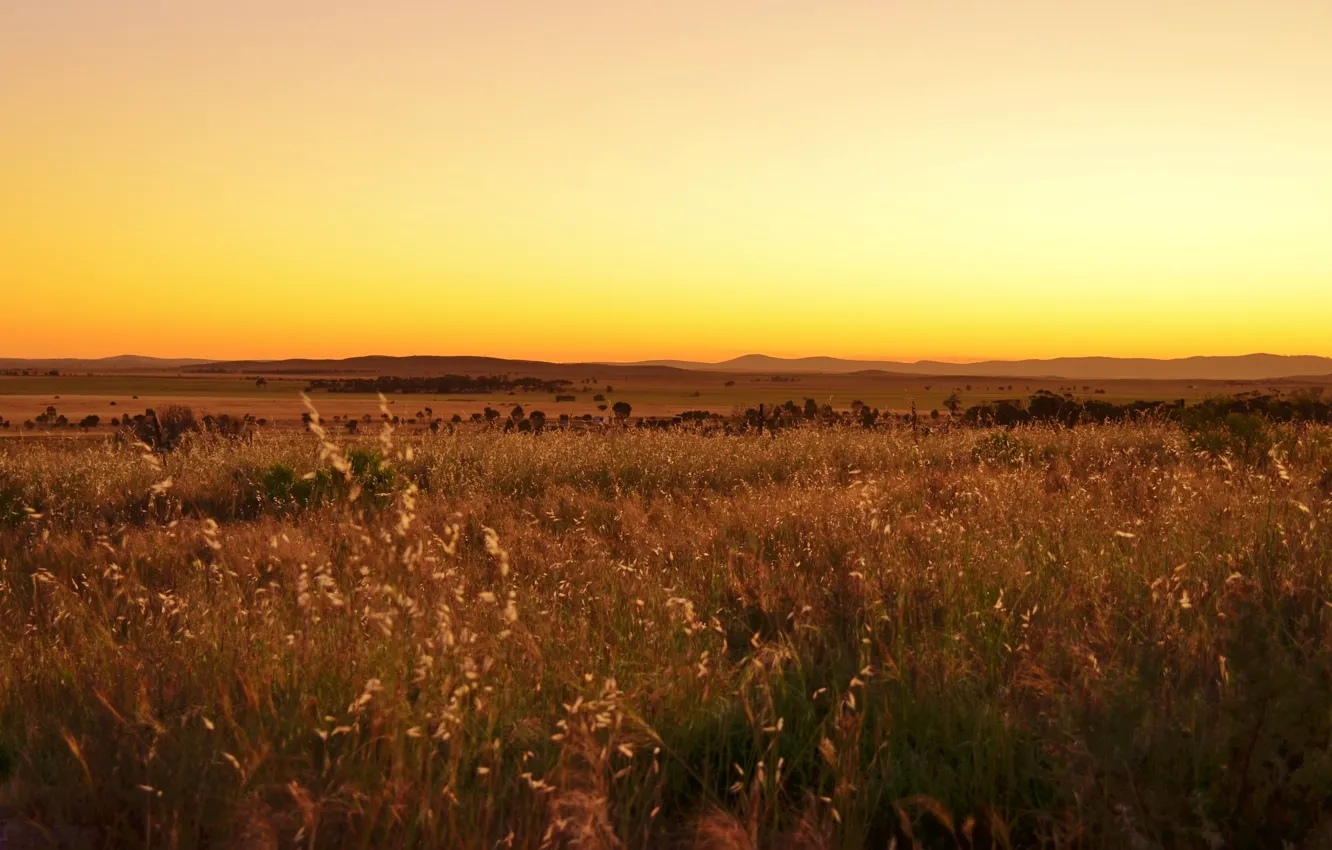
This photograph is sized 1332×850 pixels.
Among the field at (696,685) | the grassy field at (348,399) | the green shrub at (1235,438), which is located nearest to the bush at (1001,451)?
the green shrub at (1235,438)

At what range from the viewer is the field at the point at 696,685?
229cm

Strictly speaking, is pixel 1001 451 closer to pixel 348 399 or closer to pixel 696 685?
pixel 696 685

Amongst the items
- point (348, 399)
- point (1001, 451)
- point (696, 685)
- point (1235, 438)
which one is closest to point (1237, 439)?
point (1235, 438)

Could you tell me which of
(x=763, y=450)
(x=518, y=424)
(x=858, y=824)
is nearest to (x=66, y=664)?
(x=858, y=824)

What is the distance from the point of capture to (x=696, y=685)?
3.17 metres

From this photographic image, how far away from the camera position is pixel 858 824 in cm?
240

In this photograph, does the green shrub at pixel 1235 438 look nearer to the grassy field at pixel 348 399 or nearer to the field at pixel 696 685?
the field at pixel 696 685

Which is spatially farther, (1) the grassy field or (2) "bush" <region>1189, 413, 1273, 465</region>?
(1) the grassy field

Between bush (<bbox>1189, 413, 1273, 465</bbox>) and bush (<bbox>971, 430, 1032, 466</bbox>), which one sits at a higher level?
bush (<bbox>1189, 413, 1273, 465</bbox>)

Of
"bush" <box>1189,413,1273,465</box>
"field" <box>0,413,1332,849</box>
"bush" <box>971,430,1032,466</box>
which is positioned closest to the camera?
"field" <box>0,413,1332,849</box>

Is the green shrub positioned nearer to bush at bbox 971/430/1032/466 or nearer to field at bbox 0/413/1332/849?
bush at bbox 971/430/1032/466

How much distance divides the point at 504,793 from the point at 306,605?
0.98 m

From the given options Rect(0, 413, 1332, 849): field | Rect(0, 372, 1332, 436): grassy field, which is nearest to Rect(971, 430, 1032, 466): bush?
Rect(0, 413, 1332, 849): field

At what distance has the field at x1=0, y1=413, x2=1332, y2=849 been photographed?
2295 mm
